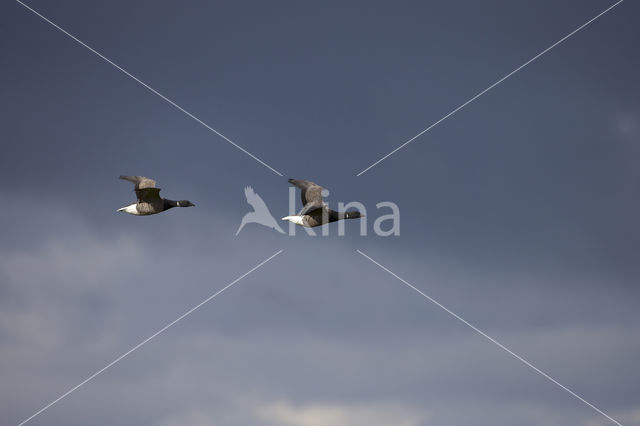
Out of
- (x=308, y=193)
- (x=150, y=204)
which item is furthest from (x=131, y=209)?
(x=308, y=193)

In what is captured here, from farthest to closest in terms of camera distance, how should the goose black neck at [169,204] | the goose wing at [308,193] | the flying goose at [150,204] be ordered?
the goose black neck at [169,204]
the flying goose at [150,204]
the goose wing at [308,193]

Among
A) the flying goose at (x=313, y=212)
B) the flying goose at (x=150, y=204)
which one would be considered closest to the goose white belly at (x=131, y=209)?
the flying goose at (x=150, y=204)

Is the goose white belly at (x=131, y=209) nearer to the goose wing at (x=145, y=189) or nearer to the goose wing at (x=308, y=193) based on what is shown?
the goose wing at (x=145, y=189)

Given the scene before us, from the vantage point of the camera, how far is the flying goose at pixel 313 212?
6950 centimetres

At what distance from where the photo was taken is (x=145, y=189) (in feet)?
223

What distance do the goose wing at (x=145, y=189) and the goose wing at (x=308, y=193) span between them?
11.2 metres

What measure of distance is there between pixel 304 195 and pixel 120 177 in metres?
14.7

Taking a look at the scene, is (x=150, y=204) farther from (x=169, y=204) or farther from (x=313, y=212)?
(x=313, y=212)

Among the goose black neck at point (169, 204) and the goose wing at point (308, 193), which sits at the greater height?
the goose wing at point (308, 193)

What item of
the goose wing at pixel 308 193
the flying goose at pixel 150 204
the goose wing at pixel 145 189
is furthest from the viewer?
the flying goose at pixel 150 204

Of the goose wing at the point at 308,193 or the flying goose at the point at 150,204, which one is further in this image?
the flying goose at the point at 150,204

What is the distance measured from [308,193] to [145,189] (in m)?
13.0

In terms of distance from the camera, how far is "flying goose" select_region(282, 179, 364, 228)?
69.5m

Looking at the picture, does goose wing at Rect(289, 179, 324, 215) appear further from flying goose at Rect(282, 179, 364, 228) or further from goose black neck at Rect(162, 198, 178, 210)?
goose black neck at Rect(162, 198, 178, 210)
